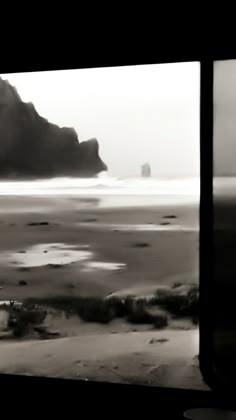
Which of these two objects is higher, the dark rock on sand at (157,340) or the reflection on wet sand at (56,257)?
the reflection on wet sand at (56,257)

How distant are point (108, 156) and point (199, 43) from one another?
0.46m

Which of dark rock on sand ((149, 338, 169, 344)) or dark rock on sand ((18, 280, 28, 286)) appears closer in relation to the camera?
dark rock on sand ((149, 338, 169, 344))

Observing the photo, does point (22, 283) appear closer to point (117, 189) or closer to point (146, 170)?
point (117, 189)

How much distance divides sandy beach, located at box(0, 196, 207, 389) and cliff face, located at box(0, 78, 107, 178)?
100 mm

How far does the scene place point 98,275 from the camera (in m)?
1.95

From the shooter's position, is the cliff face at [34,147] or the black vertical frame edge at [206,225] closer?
the black vertical frame edge at [206,225]

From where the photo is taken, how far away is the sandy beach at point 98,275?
1899mm

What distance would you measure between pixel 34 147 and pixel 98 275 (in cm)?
49

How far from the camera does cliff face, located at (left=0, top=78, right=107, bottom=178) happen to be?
6.57ft

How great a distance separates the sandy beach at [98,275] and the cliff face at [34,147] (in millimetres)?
100

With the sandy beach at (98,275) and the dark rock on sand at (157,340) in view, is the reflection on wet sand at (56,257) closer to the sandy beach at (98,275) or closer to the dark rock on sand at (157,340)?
the sandy beach at (98,275)

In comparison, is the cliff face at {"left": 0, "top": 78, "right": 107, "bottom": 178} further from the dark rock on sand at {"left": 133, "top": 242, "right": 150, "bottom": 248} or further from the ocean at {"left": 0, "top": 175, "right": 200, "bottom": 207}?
the dark rock on sand at {"left": 133, "top": 242, "right": 150, "bottom": 248}

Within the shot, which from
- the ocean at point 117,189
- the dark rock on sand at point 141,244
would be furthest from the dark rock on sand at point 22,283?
the dark rock on sand at point 141,244

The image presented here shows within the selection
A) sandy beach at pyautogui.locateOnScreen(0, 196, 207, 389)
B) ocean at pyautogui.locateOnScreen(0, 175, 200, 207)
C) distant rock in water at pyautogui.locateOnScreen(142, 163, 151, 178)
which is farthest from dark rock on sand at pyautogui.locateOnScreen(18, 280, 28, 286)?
distant rock in water at pyautogui.locateOnScreen(142, 163, 151, 178)
